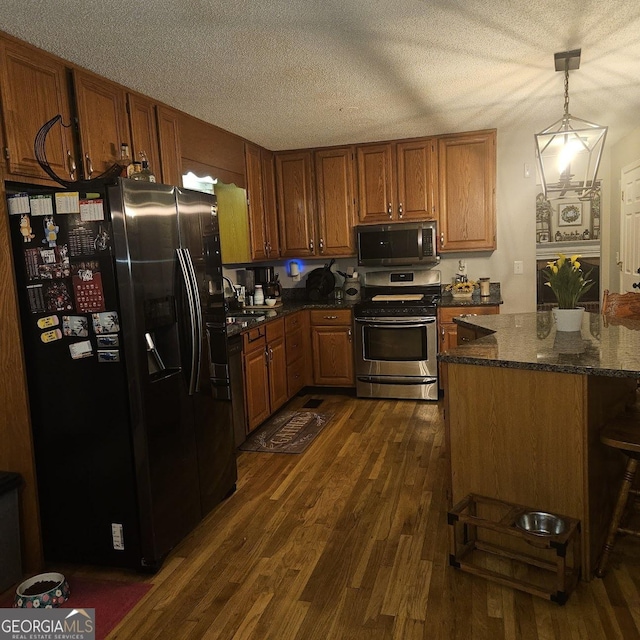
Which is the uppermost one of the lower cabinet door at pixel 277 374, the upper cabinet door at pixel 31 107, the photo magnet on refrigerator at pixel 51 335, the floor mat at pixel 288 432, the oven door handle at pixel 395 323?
the upper cabinet door at pixel 31 107

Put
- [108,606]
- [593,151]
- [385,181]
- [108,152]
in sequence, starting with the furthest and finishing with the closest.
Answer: [385,181]
[108,152]
[593,151]
[108,606]

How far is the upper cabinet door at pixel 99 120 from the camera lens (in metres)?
2.75

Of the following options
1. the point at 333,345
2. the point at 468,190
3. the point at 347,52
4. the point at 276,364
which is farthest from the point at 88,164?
the point at 468,190

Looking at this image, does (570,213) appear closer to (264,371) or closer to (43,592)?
(264,371)

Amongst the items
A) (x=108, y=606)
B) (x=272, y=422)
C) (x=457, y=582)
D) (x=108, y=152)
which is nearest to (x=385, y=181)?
(x=272, y=422)

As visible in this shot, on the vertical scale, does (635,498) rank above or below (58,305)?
below

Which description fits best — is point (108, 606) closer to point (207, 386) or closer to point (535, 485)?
point (207, 386)

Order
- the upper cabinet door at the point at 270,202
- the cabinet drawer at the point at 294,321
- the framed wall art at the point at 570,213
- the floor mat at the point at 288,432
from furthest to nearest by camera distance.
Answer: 1. the framed wall art at the point at 570,213
2. the upper cabinet door at the point at 270,202
3. the cabinet drawer at the point at 294,321
4. the floor mat at the point at 288,432

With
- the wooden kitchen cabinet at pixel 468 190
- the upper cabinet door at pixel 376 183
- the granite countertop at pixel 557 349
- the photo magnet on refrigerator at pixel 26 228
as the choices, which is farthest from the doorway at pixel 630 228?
the photo magnet on refrigerator at pixel 26 228

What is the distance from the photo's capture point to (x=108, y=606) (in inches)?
83.7

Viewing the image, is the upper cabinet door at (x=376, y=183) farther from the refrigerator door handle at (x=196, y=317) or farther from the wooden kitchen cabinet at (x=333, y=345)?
the refrigerator door handle at (x=196, y=317)

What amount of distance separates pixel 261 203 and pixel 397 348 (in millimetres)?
1802

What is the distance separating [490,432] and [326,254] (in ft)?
10.6

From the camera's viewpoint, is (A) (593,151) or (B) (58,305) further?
(A) (593,151)
